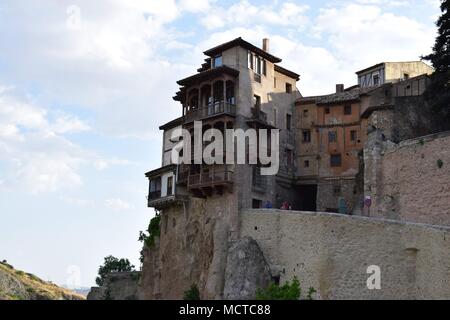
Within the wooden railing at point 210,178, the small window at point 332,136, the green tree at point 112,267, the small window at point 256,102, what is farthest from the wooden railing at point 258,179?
the green tree at point 112,267

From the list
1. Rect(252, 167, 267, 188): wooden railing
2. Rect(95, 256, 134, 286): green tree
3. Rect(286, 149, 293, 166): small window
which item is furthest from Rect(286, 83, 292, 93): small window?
Rect(95, 256, 134, 286): green tree

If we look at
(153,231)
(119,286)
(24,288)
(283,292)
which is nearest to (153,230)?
(153,231)

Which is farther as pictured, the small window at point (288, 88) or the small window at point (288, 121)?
the small window at point (288, 88)

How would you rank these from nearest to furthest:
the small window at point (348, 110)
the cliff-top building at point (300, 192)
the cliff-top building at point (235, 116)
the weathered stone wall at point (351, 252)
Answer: the weathered stone wall at point (351, 252) → the cliff-top building at point (300, 192) → the cliff-top building at point (235, 116) → the small window at point (348, 110)

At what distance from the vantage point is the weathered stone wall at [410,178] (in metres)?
35.3

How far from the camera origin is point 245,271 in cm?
4062

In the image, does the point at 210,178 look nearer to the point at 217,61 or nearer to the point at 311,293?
the point at 217,61

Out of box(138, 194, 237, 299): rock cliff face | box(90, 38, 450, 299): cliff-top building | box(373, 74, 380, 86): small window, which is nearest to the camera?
box(90, 38, 450, 299): cliff-top building

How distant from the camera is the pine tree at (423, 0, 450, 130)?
137ft

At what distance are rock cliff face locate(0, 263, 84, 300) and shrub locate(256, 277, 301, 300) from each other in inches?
1731

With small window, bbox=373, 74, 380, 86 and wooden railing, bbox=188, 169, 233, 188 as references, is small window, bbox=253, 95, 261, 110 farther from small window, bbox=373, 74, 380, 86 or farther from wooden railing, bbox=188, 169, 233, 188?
small window, bbox=373, 74, 380, 86

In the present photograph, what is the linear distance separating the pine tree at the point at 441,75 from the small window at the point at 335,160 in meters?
8.56

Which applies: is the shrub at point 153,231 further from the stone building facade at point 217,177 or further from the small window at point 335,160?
the small window at point 335,160
